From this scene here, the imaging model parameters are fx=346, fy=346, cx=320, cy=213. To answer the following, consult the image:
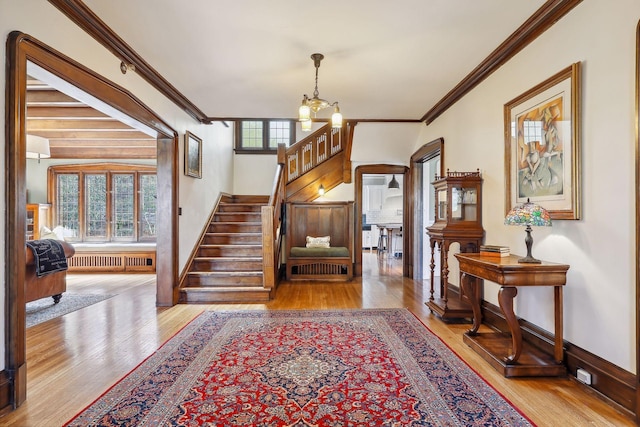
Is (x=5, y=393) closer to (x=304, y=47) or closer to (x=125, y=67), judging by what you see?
(x=125, y=67)

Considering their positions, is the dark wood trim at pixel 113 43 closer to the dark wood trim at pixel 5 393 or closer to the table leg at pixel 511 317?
the dark wood trim at pixel 5 393

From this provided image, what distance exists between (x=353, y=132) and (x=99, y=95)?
3945 mm

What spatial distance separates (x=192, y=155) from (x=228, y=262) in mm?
1652

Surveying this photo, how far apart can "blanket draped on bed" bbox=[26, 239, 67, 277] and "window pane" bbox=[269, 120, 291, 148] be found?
491 cm

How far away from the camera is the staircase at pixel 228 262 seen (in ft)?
15.2

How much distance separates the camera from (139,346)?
3.07m

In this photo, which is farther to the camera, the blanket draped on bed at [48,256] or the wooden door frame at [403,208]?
the wooden door frame at [403,208]

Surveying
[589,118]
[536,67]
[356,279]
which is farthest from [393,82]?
[356,279]

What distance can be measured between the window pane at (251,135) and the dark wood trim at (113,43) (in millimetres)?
3786

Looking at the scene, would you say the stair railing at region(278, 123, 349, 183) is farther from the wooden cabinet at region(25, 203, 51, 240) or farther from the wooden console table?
the wooden cabinet at region(25, 203, 51, 240)

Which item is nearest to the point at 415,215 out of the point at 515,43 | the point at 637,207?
the point at 515,43

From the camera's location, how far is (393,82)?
388 centimetres

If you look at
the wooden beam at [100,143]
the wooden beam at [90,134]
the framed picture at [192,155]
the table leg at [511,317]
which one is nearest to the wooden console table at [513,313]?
the table leg at [511,317]

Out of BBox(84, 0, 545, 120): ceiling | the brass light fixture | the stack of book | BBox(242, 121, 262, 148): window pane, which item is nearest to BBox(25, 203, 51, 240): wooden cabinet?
the brass light fixture
